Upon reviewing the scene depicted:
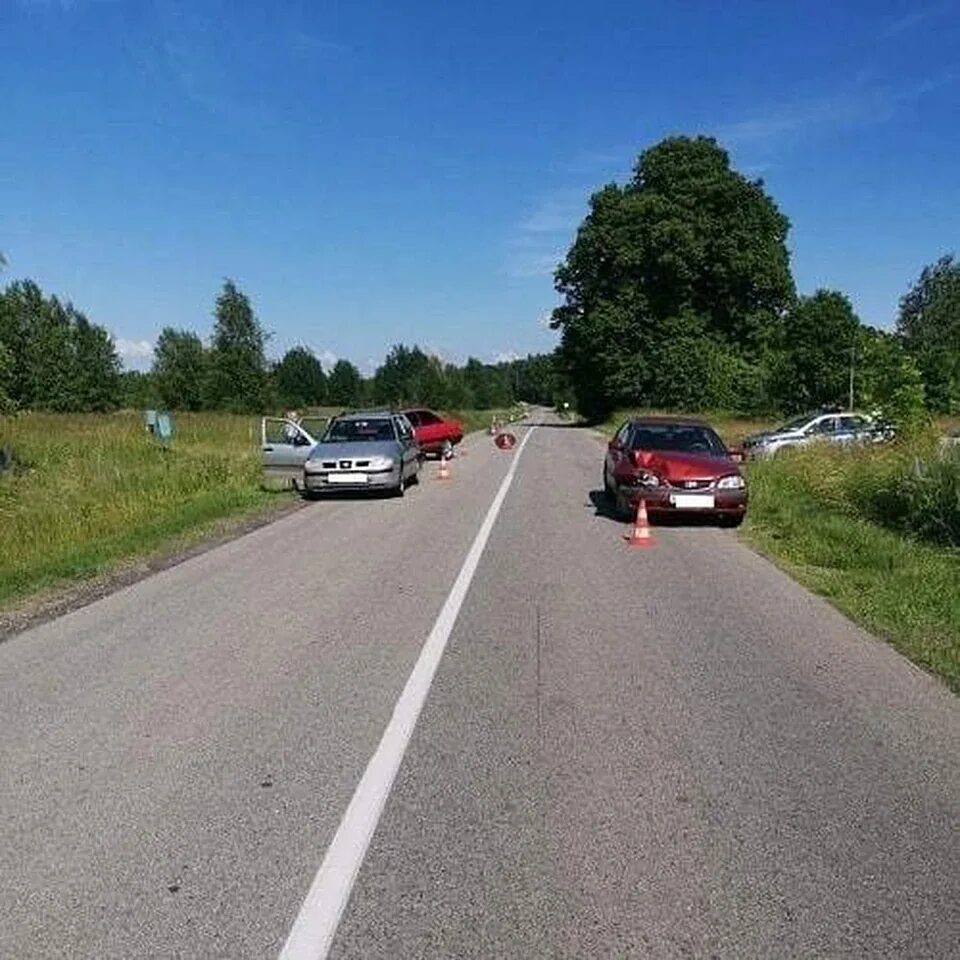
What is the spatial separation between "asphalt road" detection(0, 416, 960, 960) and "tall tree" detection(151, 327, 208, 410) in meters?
79.0

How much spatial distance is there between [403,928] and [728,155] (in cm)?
6396

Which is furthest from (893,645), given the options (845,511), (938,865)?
(845,511)

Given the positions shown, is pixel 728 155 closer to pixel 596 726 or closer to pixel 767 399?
pixel 767 399

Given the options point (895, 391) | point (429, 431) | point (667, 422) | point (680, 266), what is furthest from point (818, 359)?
point (667, 422)

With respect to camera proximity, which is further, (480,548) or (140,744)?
(480,548)

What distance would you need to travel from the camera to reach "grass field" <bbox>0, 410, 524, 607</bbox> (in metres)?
11.8

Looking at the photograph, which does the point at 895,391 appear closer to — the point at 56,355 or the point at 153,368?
the point at 56,355

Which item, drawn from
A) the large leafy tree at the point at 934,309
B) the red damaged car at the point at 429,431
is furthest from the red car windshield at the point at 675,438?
the large leafy tree at the point at 934,309

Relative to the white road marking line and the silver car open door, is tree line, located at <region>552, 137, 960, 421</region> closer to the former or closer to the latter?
the silver car open door

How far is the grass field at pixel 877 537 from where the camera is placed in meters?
Result: 7.76

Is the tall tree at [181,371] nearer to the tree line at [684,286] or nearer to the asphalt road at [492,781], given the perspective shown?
the tree line at [684,286]

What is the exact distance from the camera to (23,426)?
1480 inches

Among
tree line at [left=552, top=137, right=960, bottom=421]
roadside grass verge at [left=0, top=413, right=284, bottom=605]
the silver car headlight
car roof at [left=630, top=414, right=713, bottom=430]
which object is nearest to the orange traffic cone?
the silver car headlight

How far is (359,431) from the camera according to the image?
20.5 m
